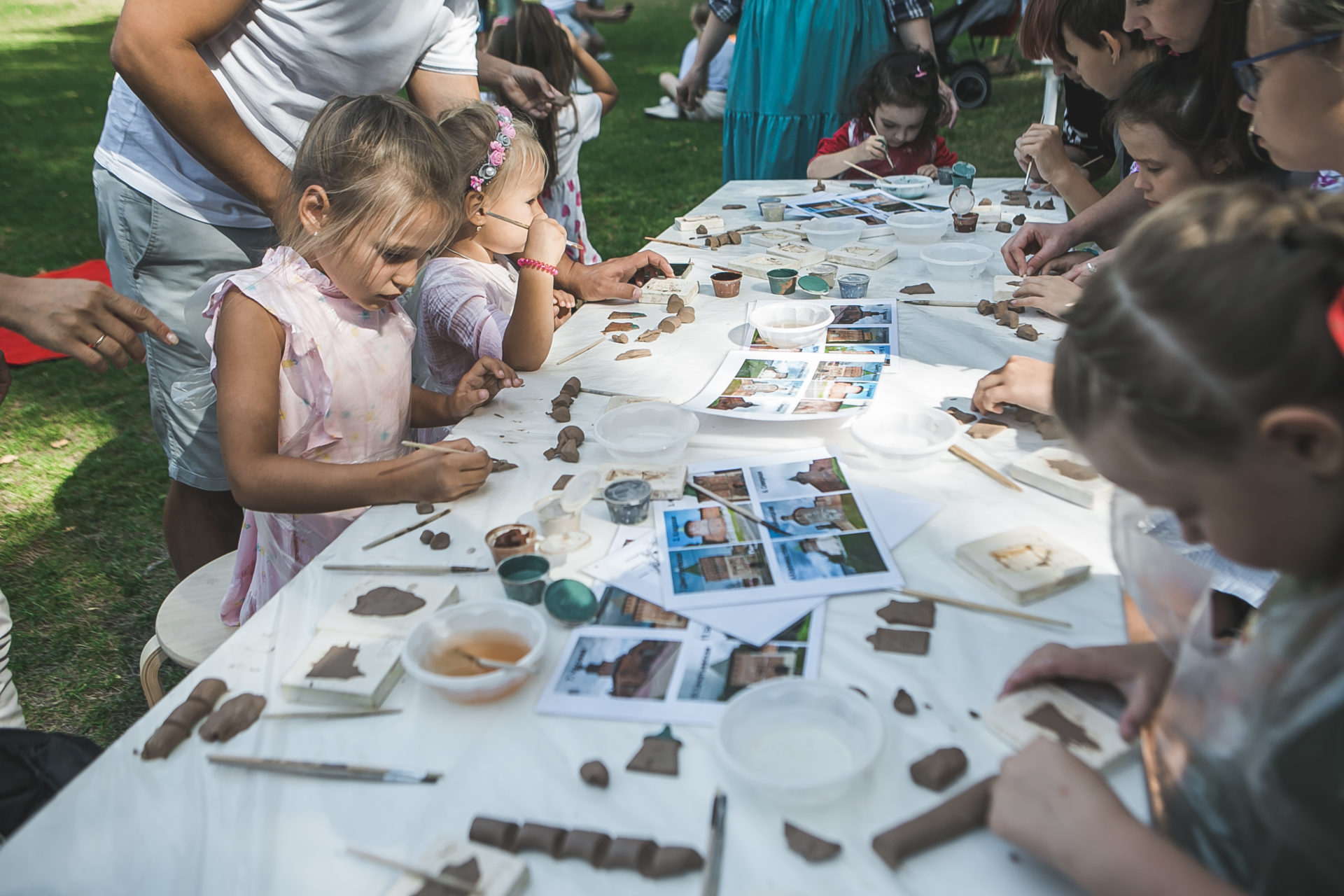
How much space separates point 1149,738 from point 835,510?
0.70 m

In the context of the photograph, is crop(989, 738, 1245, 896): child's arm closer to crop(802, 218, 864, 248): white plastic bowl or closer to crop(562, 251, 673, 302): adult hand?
crop(562, 251, 673, 302): adult hand

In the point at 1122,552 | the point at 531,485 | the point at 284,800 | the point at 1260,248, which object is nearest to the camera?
the point at 1260,248

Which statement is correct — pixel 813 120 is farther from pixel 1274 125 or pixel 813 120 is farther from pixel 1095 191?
pixel 1274 125

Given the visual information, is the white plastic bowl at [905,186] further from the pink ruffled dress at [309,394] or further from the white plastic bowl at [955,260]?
the pink ruffled dress at [309,394]

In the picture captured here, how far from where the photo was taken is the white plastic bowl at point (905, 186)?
12.9 feet

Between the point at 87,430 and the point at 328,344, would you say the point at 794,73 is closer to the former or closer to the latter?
the point at 328,344

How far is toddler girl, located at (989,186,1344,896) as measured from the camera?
864mm

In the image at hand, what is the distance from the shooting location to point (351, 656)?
4.38 feet

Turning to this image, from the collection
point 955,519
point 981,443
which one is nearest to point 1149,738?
point 955,519

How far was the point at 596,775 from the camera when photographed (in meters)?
1.12

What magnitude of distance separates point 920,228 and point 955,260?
1.06ft

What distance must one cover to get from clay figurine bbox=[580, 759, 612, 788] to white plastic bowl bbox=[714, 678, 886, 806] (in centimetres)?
15

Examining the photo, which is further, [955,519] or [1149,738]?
[955,519]

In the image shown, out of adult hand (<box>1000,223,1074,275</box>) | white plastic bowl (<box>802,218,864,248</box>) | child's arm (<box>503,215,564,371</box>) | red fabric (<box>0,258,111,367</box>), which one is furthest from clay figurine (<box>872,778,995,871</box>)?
red fabric (<box>0,258,111,367</box>)
